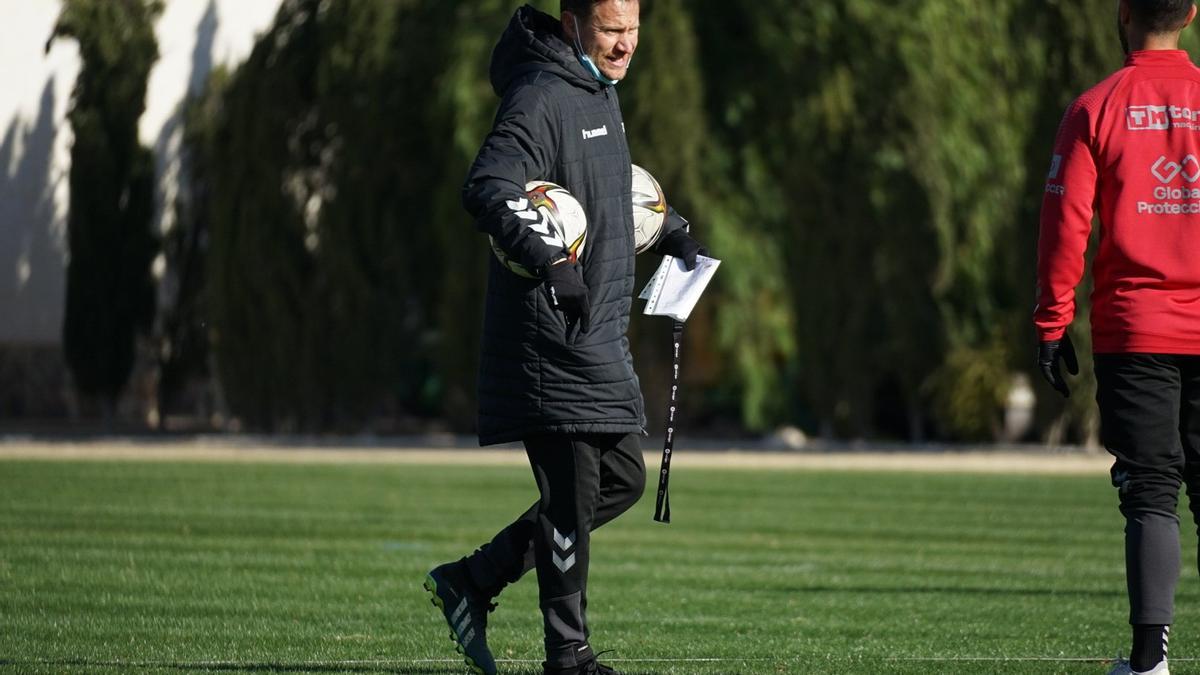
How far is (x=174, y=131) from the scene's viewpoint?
1361 inches

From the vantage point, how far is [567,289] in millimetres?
5367

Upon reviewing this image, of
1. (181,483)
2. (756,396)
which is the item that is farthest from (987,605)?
(756,396)

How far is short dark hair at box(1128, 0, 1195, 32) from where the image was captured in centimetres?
563

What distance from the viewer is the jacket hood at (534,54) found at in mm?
5684

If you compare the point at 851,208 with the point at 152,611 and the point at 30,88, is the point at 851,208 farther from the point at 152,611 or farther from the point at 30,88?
the point at 152,611

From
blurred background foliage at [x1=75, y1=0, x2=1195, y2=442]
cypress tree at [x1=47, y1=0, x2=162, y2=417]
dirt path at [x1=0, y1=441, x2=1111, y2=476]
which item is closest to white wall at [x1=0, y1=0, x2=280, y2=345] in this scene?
cypress tree at [x1=47, y1=0, x2=162, y2=417]

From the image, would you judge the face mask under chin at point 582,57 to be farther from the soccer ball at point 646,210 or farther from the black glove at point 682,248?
the black glove at point 682,248

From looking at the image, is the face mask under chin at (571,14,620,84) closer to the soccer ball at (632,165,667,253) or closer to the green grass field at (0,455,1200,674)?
the soccer ball at (632,165,667,253)

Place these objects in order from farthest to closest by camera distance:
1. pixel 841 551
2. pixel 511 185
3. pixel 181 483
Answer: pixel 181 483
pixel 841 551
pixel 511 185

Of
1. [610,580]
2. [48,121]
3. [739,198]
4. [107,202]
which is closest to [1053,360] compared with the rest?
[610,580]

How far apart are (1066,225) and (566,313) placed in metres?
1.44

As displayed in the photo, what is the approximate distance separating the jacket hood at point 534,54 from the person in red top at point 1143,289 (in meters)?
1.41

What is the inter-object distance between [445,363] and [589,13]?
2179 cm

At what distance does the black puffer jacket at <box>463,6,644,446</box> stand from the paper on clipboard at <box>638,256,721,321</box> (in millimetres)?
145
